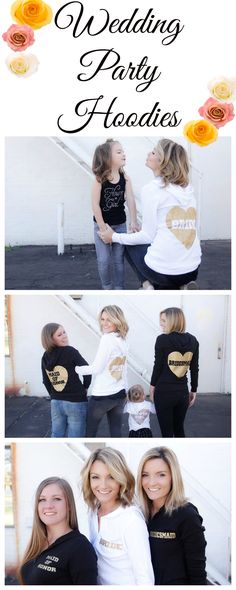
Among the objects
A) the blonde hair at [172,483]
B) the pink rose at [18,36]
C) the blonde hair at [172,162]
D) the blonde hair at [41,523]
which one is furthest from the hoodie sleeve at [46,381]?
the pink rose at [18,36]

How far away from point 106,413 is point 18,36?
1448 millimetres

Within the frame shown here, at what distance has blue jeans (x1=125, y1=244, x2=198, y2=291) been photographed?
265cm

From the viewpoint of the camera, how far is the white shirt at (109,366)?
8.80ft

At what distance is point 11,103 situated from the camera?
264 cm

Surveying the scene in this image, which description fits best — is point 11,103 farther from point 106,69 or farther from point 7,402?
point 7,402

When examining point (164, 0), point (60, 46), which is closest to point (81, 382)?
point (60, 46)

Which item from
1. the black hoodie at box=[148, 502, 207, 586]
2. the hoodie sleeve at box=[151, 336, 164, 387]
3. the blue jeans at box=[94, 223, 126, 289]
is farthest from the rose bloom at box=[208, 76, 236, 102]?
the black hoodie at box=[148, 502, 207, 586]

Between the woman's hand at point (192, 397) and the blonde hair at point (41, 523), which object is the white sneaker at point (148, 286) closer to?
the woman's hand at point (192, 397)

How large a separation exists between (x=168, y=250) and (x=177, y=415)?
2.09ft

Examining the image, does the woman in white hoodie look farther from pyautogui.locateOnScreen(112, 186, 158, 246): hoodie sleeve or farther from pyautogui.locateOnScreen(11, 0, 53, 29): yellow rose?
pyautogui.locateOnScreen(11, 0, 53, 29): yellow rose

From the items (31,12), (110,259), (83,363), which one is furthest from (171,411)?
(31,12)

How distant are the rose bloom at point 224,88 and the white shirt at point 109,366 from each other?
96cm

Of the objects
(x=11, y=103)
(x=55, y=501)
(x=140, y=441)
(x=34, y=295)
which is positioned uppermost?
(x=11, y=103)

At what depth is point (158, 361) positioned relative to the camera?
2.67 meters
